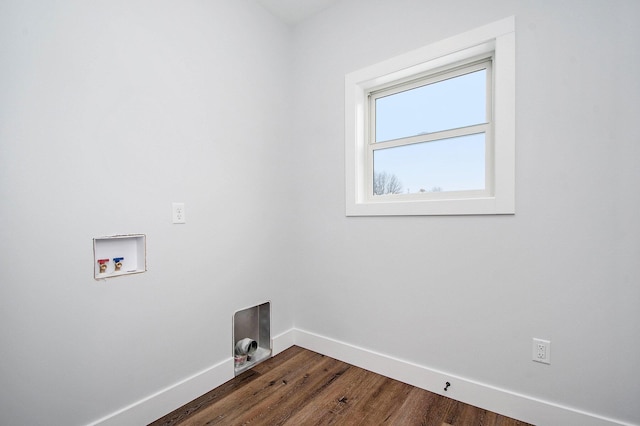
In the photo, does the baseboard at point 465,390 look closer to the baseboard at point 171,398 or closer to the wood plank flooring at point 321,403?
the wood plank flooring at point 321,403

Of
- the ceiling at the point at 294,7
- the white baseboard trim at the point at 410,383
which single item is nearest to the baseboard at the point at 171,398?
the white baseboard trim at the point at 410,383

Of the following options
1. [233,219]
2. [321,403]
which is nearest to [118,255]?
[233,219]

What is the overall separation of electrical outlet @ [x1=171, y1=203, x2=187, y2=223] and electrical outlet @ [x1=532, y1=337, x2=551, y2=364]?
2076mm

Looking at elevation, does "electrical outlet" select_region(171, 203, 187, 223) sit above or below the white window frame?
below

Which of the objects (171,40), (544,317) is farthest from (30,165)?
(544,317)

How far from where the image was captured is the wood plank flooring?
62.1 inches

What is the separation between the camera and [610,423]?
1363 mm

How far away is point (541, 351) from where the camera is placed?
4.97 ft

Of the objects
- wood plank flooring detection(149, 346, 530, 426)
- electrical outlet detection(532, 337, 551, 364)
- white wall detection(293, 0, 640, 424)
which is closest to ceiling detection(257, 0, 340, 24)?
white wall detection(293, 0, 640, 424)

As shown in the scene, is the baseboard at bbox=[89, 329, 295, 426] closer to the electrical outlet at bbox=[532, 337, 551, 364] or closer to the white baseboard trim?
the white baseboard trim

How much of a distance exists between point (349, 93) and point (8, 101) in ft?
6.06

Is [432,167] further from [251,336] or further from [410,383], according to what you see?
[251,336]

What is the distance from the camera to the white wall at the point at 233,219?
1.26m

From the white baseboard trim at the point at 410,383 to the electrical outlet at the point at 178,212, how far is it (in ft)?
3.15
